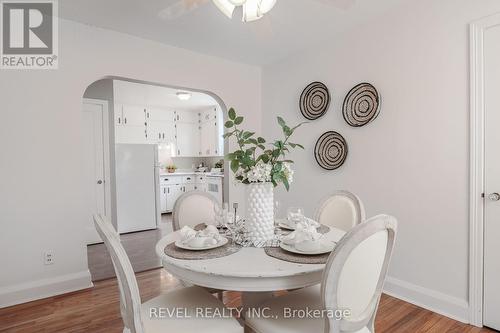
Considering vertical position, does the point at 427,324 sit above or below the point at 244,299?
below

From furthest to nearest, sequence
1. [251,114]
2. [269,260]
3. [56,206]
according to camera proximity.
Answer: [251,114] → [56,206] → [269,260]

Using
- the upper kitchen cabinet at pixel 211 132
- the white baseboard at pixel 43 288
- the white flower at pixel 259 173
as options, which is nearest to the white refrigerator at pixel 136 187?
the upper kitchen cabinet at pixel 211 132

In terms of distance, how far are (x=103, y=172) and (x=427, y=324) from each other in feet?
13.9

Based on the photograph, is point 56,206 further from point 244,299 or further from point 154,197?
point 154,197

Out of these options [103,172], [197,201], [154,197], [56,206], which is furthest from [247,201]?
[154,197]

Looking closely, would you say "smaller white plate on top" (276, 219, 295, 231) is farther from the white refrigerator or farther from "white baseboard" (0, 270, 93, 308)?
the white refrigerator

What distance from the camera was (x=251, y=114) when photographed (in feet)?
12.5

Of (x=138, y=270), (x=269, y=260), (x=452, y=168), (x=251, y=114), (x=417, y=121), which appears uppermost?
(x=251, y=114)

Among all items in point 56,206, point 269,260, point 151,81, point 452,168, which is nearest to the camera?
point 269,260

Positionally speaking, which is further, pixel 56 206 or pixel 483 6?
pixel 56 206

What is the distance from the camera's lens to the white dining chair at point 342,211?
6.83 feet

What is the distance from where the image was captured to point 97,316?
2188 millimetres

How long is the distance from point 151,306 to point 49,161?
5.97 ft

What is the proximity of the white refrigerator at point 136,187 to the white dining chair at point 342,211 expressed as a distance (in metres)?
3.58
